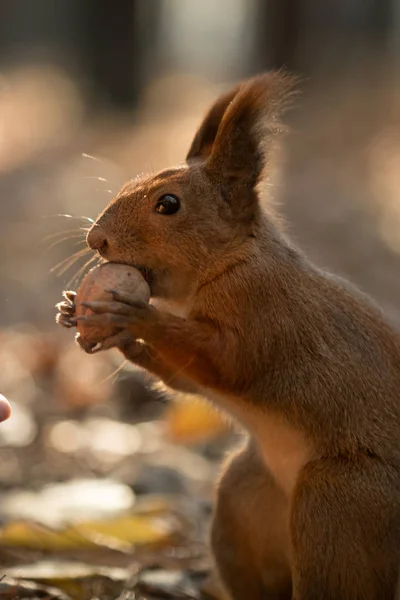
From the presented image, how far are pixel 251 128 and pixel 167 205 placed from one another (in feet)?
1.25

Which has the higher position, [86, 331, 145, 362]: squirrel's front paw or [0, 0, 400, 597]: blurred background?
[0, 0, 400, 597]: blurred background

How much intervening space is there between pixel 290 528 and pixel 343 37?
1680cm

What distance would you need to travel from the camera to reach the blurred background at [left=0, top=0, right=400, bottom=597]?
5.11 meters

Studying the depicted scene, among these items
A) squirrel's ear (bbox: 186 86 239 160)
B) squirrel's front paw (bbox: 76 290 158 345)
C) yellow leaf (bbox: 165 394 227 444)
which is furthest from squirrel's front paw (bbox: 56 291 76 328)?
yellow leaf (bbox: 165 394 227 444)

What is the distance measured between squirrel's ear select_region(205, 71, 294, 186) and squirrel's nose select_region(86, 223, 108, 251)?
460mm

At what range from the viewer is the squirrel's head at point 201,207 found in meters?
3.40

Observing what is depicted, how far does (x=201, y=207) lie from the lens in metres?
3.49

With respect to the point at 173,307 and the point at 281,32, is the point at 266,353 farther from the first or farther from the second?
the point at 281,32

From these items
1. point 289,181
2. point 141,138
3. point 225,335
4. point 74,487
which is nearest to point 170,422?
point 74,487

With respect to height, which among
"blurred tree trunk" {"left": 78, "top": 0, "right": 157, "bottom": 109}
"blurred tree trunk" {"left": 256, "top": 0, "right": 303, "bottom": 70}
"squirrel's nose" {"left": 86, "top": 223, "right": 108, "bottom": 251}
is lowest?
"squirrel's nose" {"left": 86, "top": 223, "right": 108, "bottom": 251}

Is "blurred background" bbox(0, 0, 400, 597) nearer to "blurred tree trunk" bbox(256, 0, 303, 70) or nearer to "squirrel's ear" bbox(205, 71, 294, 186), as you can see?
"blurred tree trunk" bbox(256, 0, 303, 70)

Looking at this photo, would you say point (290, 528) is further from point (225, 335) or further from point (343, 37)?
point (343, 37)

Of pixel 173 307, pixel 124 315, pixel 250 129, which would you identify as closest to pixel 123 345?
pixel 124 315

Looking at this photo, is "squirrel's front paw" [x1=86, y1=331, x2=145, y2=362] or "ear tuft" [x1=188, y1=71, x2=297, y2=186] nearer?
"squirrel's front paw" [x1=86, y1=331, x2=145, y2=362]
